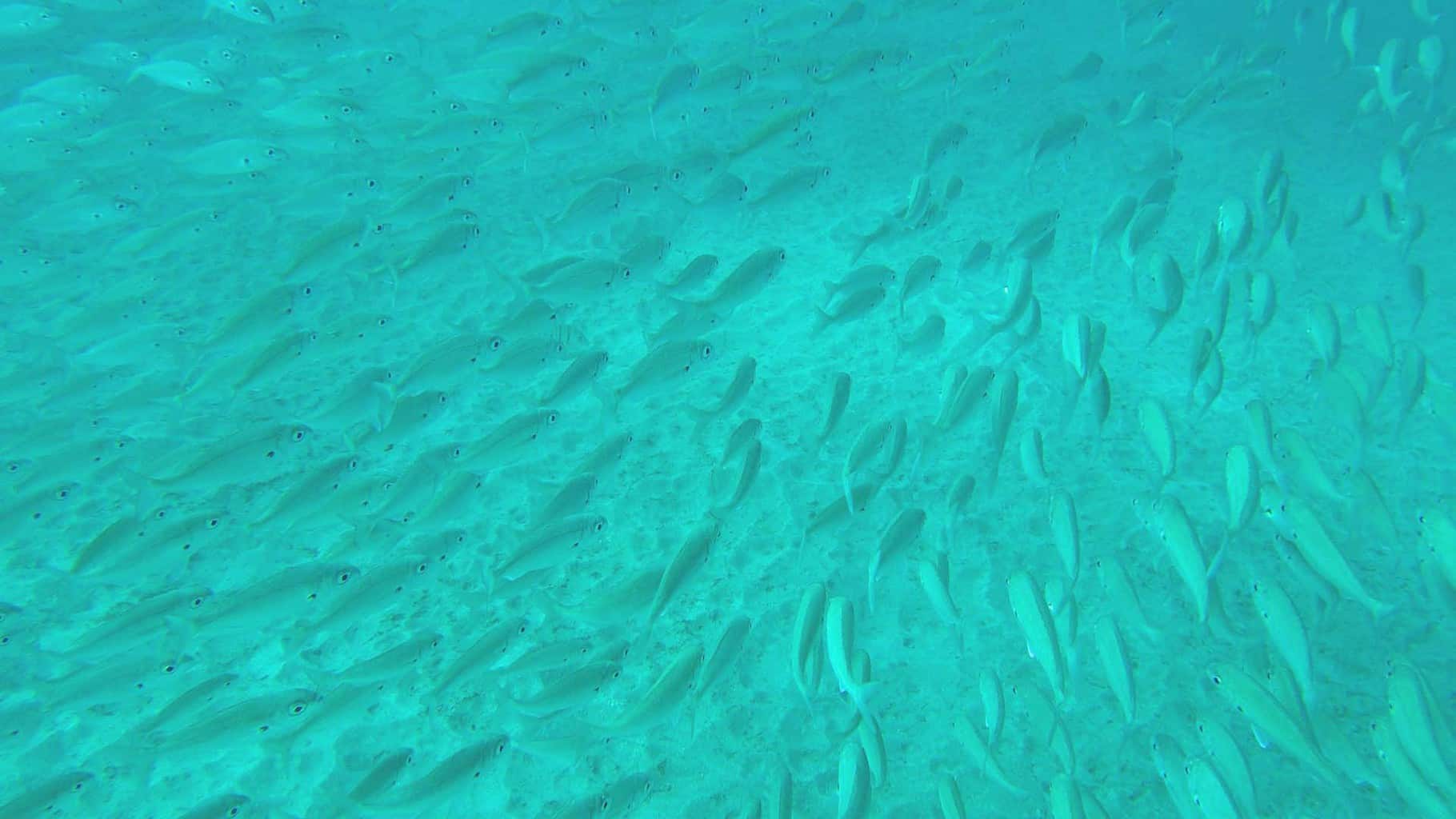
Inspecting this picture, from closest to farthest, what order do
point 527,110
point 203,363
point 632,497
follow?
1. point 632,497
2. point 203,363
3. point 527,110

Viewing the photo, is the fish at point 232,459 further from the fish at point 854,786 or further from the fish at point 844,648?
the fish at point 854,786

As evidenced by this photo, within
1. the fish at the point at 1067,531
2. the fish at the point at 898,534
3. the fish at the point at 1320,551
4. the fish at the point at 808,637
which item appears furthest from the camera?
the fish at the point at 898,534

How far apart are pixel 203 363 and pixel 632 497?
162 inches

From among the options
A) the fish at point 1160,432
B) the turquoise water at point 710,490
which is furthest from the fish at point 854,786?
the fish at point 1160,432

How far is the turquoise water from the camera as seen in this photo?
9.85 ft

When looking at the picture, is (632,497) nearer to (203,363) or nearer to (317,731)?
(317,731)

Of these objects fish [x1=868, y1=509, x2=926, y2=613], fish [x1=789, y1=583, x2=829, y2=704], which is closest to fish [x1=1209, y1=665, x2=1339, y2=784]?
fish [x1=868, y1=509, x2=926, y2=613]

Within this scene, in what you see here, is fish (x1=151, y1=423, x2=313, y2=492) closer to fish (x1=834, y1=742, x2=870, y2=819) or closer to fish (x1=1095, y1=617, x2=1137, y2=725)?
fish (x1=834, y1=742, x2=870, y2=819)

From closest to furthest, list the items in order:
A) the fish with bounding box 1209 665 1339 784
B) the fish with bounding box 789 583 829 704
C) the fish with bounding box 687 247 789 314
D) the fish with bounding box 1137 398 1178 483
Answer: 1. the fish with bounding box 1209 665 1339 784
2. the fish with bounding box 789 583 829 704
3. the fish with bounding box 1137 398 1178 483
4. the fish with bounding box 687 247 789 314

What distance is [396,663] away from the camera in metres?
3.04

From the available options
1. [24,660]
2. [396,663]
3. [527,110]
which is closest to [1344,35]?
[527,110]

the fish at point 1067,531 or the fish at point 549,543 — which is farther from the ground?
the fish at point 549,543

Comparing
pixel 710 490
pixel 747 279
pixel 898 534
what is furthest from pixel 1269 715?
pixel 747 279

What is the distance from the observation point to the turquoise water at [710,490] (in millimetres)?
3002
